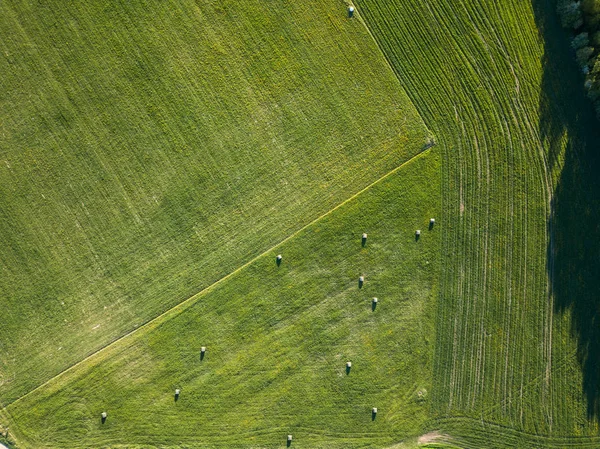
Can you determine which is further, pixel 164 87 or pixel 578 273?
pixel 578 273

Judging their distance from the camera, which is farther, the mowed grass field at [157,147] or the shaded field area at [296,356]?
the shaded field area at [296,356]

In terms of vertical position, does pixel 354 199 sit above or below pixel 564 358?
above

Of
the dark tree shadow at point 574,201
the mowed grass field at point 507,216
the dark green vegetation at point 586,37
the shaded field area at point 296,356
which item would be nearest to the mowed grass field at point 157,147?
the shaded field area at point 296,356

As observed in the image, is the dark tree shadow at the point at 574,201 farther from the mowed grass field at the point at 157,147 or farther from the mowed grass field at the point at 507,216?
the mowed grass field at the point at 157,147

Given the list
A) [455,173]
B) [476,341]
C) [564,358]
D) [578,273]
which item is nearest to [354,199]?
[455,173]

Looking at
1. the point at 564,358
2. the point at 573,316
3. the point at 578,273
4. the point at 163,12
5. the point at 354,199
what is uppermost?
the point at 163,12

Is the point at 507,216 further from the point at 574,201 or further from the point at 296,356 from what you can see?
the point at 296,356

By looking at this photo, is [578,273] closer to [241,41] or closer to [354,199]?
[354,199]
